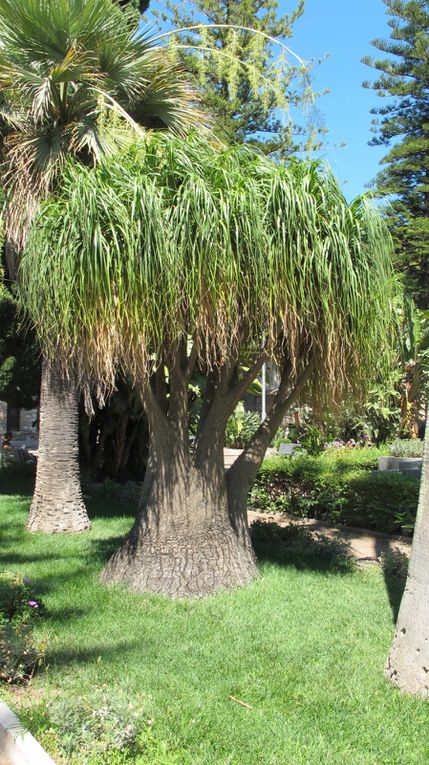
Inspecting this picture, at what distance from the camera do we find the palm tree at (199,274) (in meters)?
5.14

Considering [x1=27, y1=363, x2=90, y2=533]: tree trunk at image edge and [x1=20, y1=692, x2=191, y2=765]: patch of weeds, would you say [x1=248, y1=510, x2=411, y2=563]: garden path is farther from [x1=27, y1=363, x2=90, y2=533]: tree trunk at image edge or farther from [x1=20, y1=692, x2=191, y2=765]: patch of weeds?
[x1=20, y1=692, x2=191, y2=765]: patch of weeds

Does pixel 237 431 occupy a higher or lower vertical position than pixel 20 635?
higher

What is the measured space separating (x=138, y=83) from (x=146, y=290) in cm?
394

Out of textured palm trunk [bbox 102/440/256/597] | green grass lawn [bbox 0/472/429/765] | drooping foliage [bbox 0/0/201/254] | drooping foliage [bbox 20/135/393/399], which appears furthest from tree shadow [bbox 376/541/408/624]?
drooping foliage [bbox 0/0/201/254]

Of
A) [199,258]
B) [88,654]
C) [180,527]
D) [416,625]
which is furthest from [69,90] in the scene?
[416,625]

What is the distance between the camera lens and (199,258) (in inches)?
201

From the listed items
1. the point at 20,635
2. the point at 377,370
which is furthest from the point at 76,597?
the point at 377,370

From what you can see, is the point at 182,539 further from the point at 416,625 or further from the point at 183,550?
the point at 416,625

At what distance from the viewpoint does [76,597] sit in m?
6.14

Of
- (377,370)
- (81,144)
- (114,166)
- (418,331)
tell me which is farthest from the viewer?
(418,331)

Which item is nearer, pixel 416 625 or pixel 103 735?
pixel 103 735

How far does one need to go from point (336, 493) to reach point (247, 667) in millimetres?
5952

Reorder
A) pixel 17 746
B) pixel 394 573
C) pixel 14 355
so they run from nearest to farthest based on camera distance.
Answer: pixel 17 746
pixel 394 573
pixel 14 355

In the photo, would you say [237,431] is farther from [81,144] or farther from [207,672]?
[207,672]
